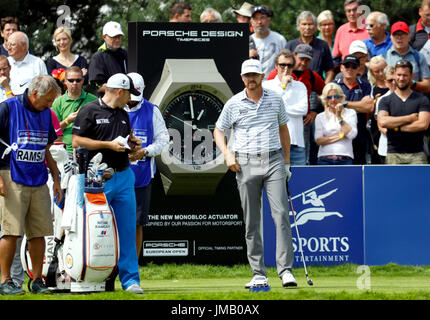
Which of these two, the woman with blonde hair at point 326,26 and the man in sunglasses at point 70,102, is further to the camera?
the woman with blonde hair at point 326,26

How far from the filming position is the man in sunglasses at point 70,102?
11474mm

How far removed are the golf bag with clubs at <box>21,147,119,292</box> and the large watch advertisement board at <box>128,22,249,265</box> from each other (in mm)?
2786

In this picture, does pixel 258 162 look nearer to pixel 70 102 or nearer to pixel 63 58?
pixel 70 102

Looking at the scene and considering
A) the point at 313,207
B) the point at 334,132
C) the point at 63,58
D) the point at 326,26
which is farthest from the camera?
the point at 326,26

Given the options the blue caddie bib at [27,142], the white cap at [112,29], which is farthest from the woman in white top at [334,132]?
the blue caddie bib at [27,142]

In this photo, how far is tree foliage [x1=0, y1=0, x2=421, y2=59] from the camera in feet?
61.6

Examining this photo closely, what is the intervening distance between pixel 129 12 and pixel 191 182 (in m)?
8.43

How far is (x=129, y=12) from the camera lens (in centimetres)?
1972

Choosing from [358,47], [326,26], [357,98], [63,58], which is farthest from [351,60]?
[63,58]

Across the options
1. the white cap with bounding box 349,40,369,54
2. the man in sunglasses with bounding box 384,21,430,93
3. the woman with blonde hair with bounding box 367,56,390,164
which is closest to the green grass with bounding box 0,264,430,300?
the woman with blonde hair with bounding box 367,56,390,164

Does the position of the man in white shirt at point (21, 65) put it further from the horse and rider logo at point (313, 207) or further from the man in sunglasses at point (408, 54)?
the man in sunglasses at point (408, 54)

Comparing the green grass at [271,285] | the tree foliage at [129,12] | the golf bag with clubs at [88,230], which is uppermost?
the tree foliage at [129,12]

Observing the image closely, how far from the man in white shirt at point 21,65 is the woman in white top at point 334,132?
376 centimetres
